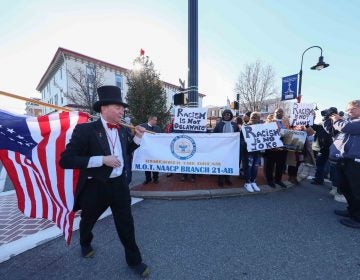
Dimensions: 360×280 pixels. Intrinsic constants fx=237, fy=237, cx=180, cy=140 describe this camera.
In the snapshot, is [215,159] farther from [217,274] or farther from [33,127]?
[33,127]

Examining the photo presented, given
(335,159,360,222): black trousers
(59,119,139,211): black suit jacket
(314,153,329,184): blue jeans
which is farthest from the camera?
(314,153,329,184): blue jeans

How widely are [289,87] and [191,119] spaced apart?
346 inches

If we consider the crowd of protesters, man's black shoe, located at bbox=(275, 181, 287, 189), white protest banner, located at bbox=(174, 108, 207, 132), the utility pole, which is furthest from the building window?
man's black shoe, located at bbox=(275, 181, 287, 189)

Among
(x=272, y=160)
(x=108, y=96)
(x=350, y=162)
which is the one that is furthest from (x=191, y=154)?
(x=108, y=96)

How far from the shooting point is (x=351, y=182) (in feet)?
13.7

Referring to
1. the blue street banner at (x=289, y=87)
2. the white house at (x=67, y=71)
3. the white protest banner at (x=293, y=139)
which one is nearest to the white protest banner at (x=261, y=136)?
the white protest banner at (x=293, y=139)

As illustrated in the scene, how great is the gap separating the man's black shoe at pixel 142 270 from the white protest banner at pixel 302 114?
7.76 m

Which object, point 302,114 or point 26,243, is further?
point 302,114

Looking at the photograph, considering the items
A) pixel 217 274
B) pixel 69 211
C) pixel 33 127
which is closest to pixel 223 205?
pixel 217 274

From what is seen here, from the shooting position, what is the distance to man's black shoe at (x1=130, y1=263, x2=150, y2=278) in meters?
2.71

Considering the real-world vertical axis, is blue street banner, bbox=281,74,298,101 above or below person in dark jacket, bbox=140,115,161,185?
above

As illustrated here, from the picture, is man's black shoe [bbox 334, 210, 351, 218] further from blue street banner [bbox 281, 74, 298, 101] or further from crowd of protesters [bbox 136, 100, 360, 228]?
blue street banner [bbox 281, 74, 298, 101]

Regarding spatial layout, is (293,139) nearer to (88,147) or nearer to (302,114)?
(302,114)

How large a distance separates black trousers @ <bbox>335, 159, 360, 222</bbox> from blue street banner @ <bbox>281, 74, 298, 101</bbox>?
9.86 metres
